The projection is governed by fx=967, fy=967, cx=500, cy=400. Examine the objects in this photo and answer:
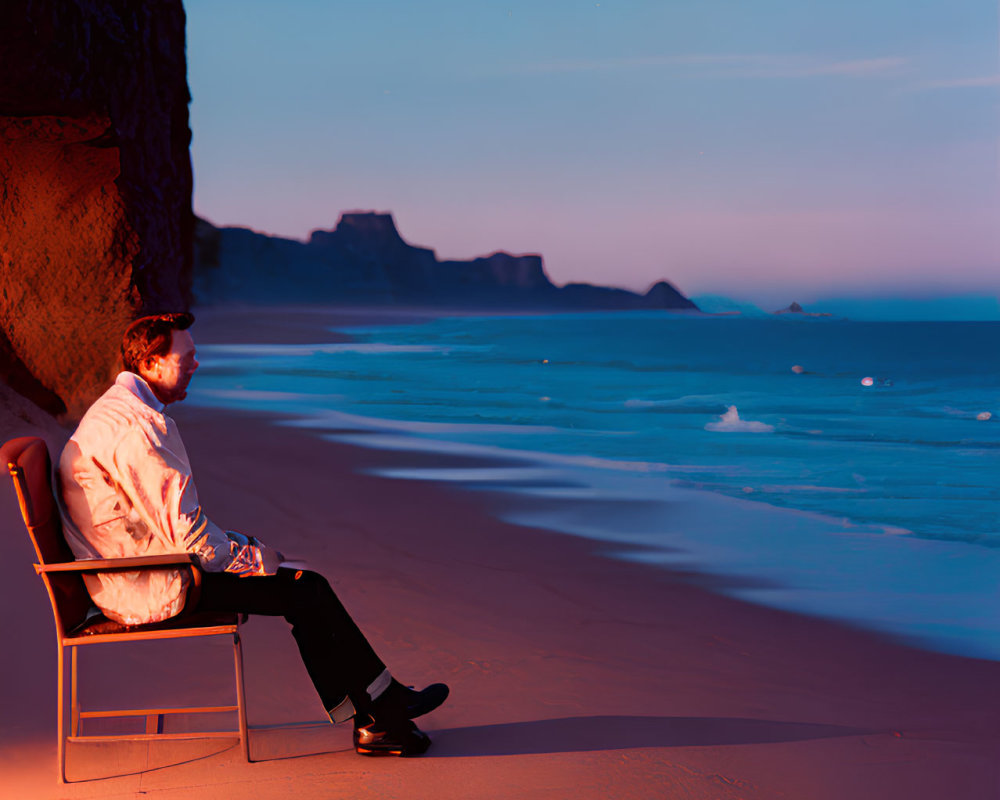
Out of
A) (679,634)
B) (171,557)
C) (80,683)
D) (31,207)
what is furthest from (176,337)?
(31,207)

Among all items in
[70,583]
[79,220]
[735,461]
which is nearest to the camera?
[70,583]

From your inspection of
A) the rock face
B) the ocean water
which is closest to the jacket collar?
the ocean water

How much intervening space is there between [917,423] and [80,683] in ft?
54.9

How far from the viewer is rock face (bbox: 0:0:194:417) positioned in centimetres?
728

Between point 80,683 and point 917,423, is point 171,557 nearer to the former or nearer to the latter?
point 80,683

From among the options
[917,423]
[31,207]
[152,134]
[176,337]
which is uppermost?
[152,134]

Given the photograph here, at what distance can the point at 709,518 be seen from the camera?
659 centimetres

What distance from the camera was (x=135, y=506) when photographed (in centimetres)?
236

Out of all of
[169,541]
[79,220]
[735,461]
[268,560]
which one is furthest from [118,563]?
[735,461]

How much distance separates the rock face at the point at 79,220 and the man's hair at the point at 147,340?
5.40 m

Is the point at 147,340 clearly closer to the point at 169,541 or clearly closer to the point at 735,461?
the point at 169,541

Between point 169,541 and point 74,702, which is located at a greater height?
point 169,541

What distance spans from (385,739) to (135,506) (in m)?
0.92

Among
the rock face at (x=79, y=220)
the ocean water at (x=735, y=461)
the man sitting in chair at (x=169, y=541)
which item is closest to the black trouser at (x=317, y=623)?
the man sitting in chair at (x=169, y=541)
